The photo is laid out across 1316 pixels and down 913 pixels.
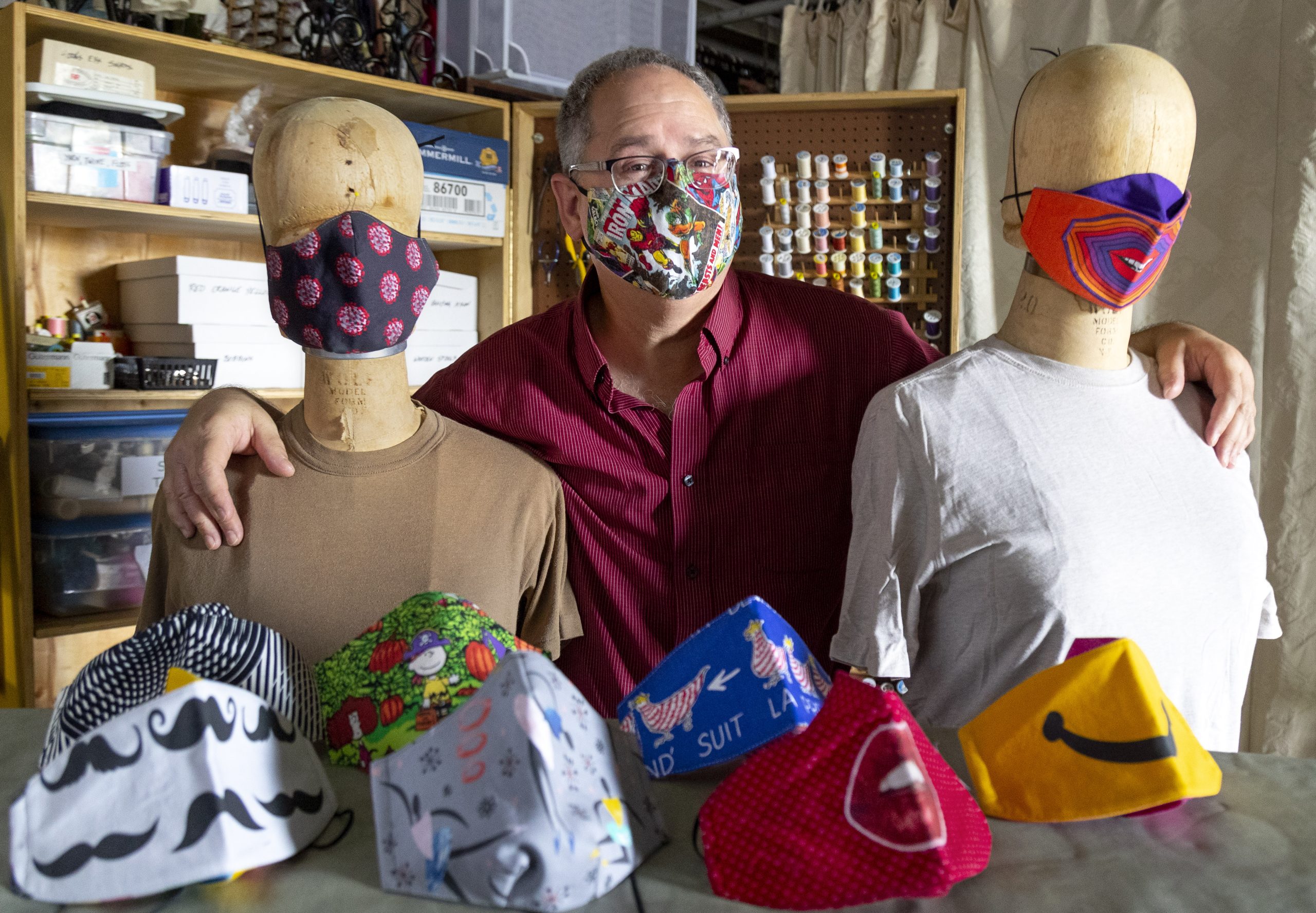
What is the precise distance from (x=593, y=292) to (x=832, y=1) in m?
2.58

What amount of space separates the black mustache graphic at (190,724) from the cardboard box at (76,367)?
2.00 m

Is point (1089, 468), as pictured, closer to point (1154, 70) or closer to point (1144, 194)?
point (1144, 194)

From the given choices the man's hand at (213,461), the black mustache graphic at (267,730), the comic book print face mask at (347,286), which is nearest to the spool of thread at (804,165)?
the comic book print face mask at (347,286)

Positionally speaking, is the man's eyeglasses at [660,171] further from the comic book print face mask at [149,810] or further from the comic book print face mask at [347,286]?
the comic book print face mask at [149,810]

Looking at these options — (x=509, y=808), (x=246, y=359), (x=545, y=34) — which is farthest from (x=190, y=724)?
(x=545, y=34)

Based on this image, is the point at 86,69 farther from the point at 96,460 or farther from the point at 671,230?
the point at 671,230

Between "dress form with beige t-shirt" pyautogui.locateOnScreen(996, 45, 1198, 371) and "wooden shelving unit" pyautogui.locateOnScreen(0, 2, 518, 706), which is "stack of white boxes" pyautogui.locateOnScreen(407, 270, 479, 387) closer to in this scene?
"wooden shelving unit" pyautogui.locateOnScreen(0, 2, 518, 706)

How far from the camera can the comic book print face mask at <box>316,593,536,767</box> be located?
31.8 inches

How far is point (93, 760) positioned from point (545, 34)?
8.82 feet

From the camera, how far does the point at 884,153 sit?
9.04 feet

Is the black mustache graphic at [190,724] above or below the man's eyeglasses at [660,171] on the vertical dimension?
below

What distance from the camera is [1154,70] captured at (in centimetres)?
115

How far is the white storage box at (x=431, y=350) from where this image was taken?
2.89 m

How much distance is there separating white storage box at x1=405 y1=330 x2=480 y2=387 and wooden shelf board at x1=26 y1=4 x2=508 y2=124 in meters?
0.63
